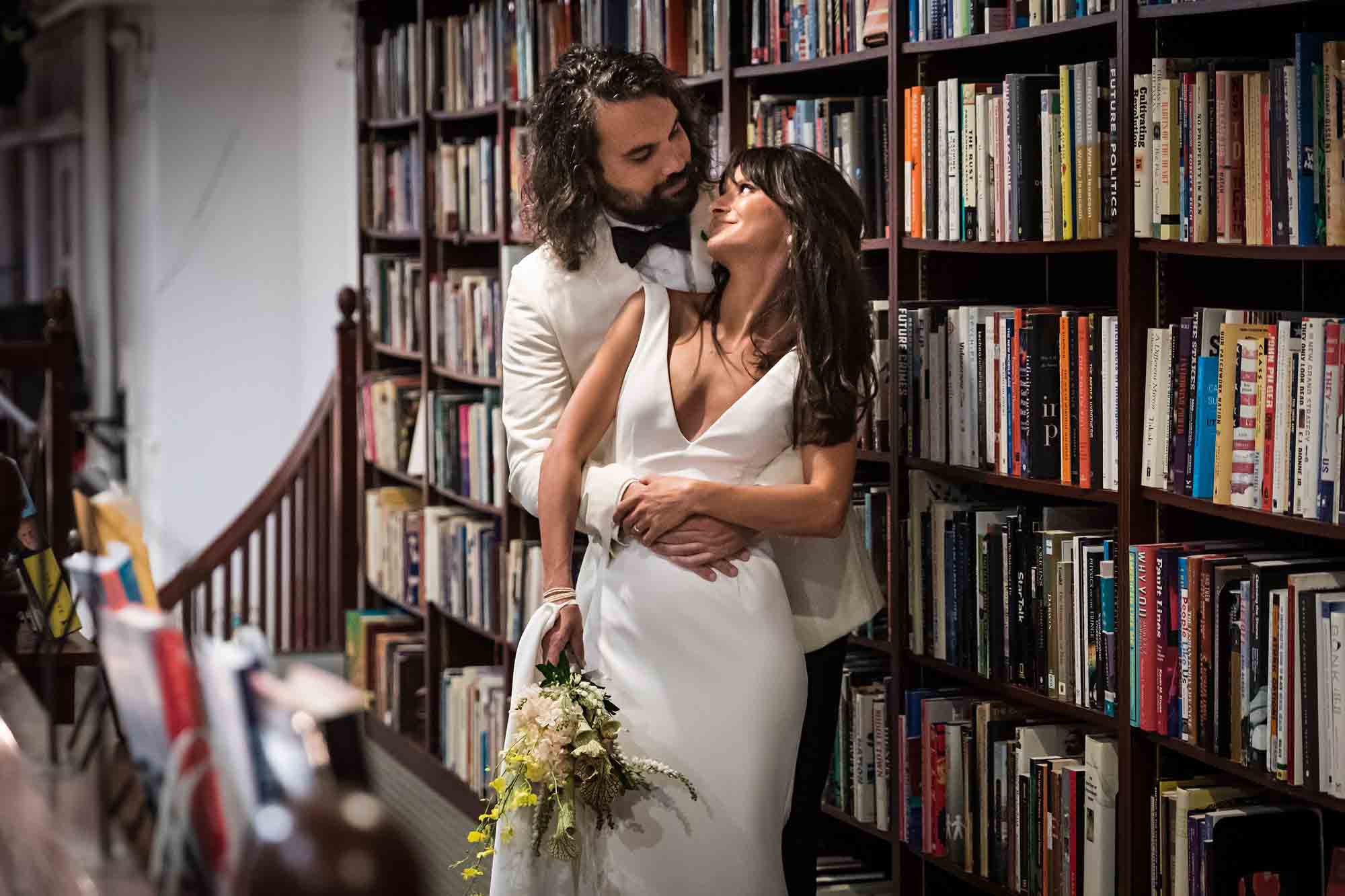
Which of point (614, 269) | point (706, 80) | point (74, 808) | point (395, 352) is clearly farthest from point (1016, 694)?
point (395, 352)

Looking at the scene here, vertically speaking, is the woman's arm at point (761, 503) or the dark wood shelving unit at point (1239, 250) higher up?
the dark wood shelving unit at point (1239, 250)

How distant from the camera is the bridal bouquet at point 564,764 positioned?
233cm

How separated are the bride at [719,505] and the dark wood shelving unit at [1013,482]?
328 millimetres

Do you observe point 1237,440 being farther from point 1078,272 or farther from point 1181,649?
point 1078,272

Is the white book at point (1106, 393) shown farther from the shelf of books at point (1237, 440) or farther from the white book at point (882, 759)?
the white book at point (882, 759)

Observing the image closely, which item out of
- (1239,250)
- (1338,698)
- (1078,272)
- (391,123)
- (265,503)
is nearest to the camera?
(1338,698)

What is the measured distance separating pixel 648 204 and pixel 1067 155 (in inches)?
25.9

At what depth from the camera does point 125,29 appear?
8406 millimetres

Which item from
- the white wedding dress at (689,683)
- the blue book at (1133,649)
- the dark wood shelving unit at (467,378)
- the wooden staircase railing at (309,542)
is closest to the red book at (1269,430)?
the blue book at (1133,649)

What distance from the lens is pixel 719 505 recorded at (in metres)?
2.46

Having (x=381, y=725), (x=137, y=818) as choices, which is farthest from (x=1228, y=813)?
(x=381, y=725)

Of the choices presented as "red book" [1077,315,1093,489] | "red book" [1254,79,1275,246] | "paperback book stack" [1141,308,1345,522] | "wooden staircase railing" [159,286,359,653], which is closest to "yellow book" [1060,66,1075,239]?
"red book" [1077,315,1093,489]

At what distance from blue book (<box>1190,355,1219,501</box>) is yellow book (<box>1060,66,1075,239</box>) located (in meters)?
0.34

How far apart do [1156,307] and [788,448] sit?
0.58 metres
